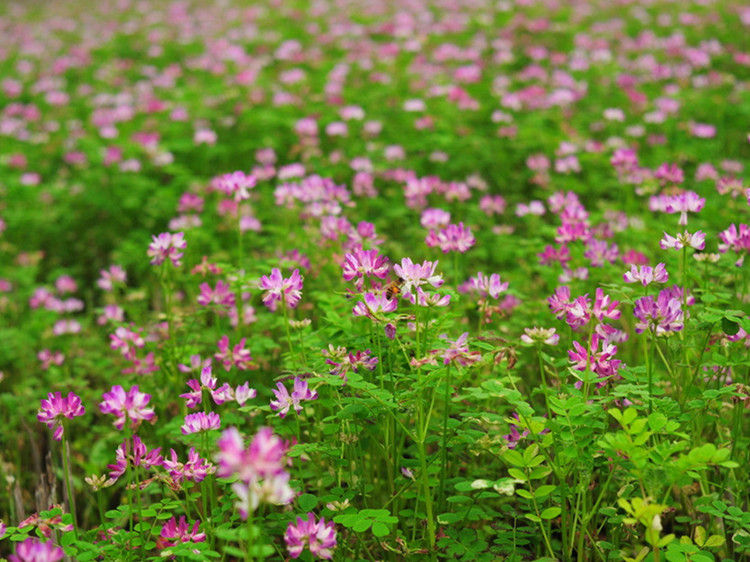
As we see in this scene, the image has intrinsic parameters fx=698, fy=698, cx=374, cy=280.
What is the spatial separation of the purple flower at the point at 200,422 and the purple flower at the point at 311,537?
1.59 feet

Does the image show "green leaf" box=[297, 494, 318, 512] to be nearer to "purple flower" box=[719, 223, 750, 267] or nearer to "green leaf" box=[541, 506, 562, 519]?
"green leaf" box=[541, 506, 562, 519]

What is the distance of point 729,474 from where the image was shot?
2.36 meters

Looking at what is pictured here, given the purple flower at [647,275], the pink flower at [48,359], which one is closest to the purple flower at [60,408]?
the pink flower at [48,359]

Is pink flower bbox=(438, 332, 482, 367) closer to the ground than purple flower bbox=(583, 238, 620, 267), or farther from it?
farther from it

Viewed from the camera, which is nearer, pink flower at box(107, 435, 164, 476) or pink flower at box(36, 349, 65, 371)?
pink flower at box(107, 435, 164, 476)

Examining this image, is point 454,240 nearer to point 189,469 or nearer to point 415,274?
point 415,274

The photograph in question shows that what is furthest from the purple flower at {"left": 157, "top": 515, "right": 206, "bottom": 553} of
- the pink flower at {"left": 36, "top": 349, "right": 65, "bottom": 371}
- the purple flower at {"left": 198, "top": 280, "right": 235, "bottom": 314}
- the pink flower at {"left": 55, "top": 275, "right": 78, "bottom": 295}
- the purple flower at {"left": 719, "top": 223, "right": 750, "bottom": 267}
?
the pink flower at {"left": 55, "top": 275, "right": 78, "bottom": 295}

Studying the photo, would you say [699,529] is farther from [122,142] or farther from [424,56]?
[424,56]

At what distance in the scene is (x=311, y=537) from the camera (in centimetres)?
184

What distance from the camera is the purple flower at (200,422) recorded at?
217 centimetres

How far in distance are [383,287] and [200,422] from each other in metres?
0.72

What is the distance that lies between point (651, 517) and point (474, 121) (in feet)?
16.8

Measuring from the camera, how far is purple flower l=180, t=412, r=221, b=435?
7.13 feet

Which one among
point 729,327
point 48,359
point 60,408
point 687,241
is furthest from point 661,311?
point 48,359
